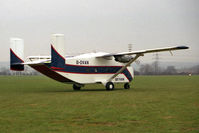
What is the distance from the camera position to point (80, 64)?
94.8ft

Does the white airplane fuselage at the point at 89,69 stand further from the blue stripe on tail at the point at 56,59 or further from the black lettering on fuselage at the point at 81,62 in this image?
the blue stripe on tail at the point at 56,59

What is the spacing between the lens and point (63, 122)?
11359 mm

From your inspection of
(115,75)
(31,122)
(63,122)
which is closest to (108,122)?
(63,122)

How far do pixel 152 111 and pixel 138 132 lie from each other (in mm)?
4404

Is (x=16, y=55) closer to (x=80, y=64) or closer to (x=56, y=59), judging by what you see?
(x=56, y=59)

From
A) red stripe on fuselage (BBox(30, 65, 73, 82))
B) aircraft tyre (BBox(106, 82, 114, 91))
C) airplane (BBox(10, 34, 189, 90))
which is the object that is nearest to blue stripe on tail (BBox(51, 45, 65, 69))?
airplane (BBox(10, 34, 189, 90))

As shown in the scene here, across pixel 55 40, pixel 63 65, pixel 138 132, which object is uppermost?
pixel 55 40

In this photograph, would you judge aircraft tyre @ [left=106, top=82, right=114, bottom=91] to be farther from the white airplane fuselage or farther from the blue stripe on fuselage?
the blue stripe on fuselage

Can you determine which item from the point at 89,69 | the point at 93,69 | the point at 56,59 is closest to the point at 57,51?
the point at 56,59

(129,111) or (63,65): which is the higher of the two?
(63,65)

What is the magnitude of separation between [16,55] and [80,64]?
5.43m

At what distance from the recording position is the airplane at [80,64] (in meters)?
26.6

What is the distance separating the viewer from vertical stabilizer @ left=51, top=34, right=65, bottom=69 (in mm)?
26484

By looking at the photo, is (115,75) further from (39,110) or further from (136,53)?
(39,110)
